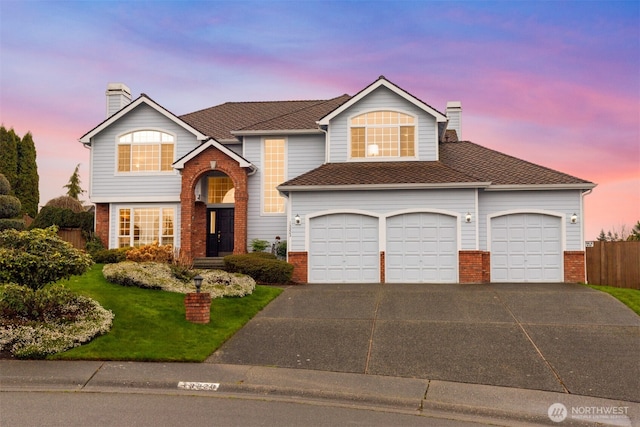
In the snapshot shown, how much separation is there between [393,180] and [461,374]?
438 inches

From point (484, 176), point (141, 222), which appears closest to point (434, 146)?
point (484, 176)

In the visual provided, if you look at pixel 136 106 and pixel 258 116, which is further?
pixel 258 116

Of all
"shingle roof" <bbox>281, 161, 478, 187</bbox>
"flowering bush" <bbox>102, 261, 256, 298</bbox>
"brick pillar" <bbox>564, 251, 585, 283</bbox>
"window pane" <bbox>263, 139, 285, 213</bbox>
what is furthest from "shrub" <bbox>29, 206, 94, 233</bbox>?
"brick pillar" <bbox>564, 251, 585, 283</bbox>

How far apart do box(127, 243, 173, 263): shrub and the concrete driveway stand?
22.2 ft

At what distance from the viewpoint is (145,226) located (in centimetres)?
2452

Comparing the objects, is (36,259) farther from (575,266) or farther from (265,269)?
(575,266)

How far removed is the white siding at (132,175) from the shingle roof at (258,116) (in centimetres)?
155

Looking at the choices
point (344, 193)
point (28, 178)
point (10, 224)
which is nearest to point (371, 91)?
point (344, 193)

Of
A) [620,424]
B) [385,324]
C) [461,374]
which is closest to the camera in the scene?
[620,424]

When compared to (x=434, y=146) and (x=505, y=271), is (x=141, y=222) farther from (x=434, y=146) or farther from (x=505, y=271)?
(x=505, y=271)

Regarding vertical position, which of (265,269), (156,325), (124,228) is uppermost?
(124,228)

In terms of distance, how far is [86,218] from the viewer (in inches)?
1006

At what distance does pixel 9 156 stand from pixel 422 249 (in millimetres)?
30735

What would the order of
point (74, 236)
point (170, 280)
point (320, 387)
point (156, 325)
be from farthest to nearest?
point (74, 236), point (170, 280), point (156, 325), point (320, 387)
